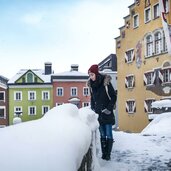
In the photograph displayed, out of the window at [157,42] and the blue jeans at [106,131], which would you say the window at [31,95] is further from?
the blue jeans at [106,131]

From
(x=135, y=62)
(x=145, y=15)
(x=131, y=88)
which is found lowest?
(x=131, y=88)

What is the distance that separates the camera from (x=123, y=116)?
30.4 metres

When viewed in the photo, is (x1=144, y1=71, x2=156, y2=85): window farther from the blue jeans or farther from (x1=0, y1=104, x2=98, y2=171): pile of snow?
(x1=0, y1=104, x2=98, y2=171): pile of snow

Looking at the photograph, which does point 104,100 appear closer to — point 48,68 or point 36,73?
point 36,73

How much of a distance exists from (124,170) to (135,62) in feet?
78.0

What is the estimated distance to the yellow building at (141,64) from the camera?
987 inches

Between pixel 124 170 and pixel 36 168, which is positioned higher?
pixel 36 168

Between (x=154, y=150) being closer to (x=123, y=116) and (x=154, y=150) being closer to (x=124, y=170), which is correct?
(x=124, y=170)

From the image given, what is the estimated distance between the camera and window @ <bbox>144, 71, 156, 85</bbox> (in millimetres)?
26036

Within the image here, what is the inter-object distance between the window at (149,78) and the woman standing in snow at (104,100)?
20.9 meters

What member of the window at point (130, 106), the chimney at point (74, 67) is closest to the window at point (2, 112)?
the chimney at point (74, 67)

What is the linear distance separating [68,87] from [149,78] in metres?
21.7

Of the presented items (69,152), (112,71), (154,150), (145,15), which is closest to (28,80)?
(112,71)

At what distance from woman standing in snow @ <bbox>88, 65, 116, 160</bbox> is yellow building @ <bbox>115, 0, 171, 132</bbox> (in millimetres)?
19072
